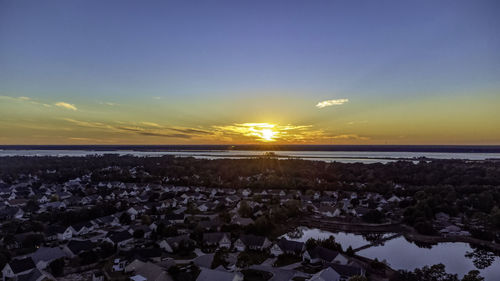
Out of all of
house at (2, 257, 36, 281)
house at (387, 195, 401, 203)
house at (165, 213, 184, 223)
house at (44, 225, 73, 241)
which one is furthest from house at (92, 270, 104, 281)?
house at (387, 195, 401, 203)

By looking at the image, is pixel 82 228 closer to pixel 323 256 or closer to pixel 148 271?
pixel 148 271

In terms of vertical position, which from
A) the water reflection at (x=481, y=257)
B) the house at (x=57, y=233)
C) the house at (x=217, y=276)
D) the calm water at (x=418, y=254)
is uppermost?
the house at (x=217, y=276)

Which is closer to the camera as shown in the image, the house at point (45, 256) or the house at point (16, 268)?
the house at point (16, 268)

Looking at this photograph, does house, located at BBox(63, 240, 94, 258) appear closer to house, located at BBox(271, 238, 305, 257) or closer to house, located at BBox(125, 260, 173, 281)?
house, located at BBox(125, 260, 173, 281)

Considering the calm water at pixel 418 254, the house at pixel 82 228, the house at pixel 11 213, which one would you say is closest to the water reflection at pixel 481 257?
the calm water at pixel 418 254

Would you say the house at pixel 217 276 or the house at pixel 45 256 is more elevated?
the house at pixel 217 276

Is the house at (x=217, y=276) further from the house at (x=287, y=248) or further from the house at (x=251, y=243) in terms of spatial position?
the house at (x=251, y=243)
